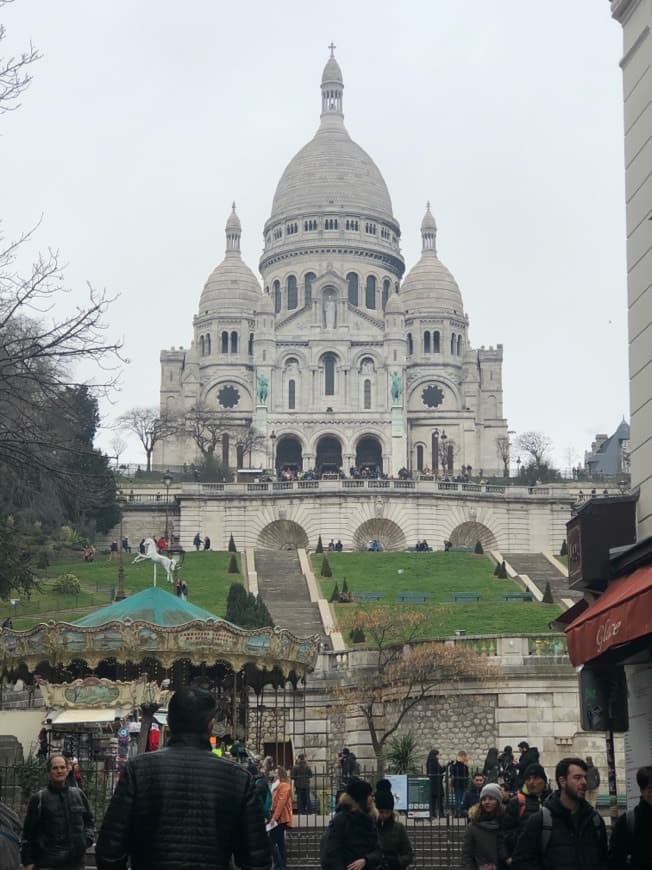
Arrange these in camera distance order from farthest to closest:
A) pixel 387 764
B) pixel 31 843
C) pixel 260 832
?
pixel 387 764
pixel 31 843
pixel 260 832

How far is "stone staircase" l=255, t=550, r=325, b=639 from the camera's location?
48781 millimetres

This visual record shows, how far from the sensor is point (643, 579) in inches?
551

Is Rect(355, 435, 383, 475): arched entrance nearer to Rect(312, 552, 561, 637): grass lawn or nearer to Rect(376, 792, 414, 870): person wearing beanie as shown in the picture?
Rect(312, 552, 561, 637): grass lawn

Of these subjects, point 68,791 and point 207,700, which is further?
point 68,791

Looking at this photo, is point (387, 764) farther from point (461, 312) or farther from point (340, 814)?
point (461, 312)

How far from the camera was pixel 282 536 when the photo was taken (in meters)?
73.3

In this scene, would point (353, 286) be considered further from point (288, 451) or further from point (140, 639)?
point (140, 639)

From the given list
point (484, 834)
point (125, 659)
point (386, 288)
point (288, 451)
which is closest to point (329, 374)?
point (288, 451)

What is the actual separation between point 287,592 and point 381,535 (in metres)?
17.0

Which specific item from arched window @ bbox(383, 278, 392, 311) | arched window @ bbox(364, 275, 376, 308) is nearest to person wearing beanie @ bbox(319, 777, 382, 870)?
arched window @ bbox(364, 275, 376, 308)

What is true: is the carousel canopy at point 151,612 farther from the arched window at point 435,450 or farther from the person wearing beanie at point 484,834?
the arched window at point 435,450

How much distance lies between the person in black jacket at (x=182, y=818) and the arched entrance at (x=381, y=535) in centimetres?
6377

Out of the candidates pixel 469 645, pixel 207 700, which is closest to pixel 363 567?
pixel 469 645

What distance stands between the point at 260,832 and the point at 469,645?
2889cm
